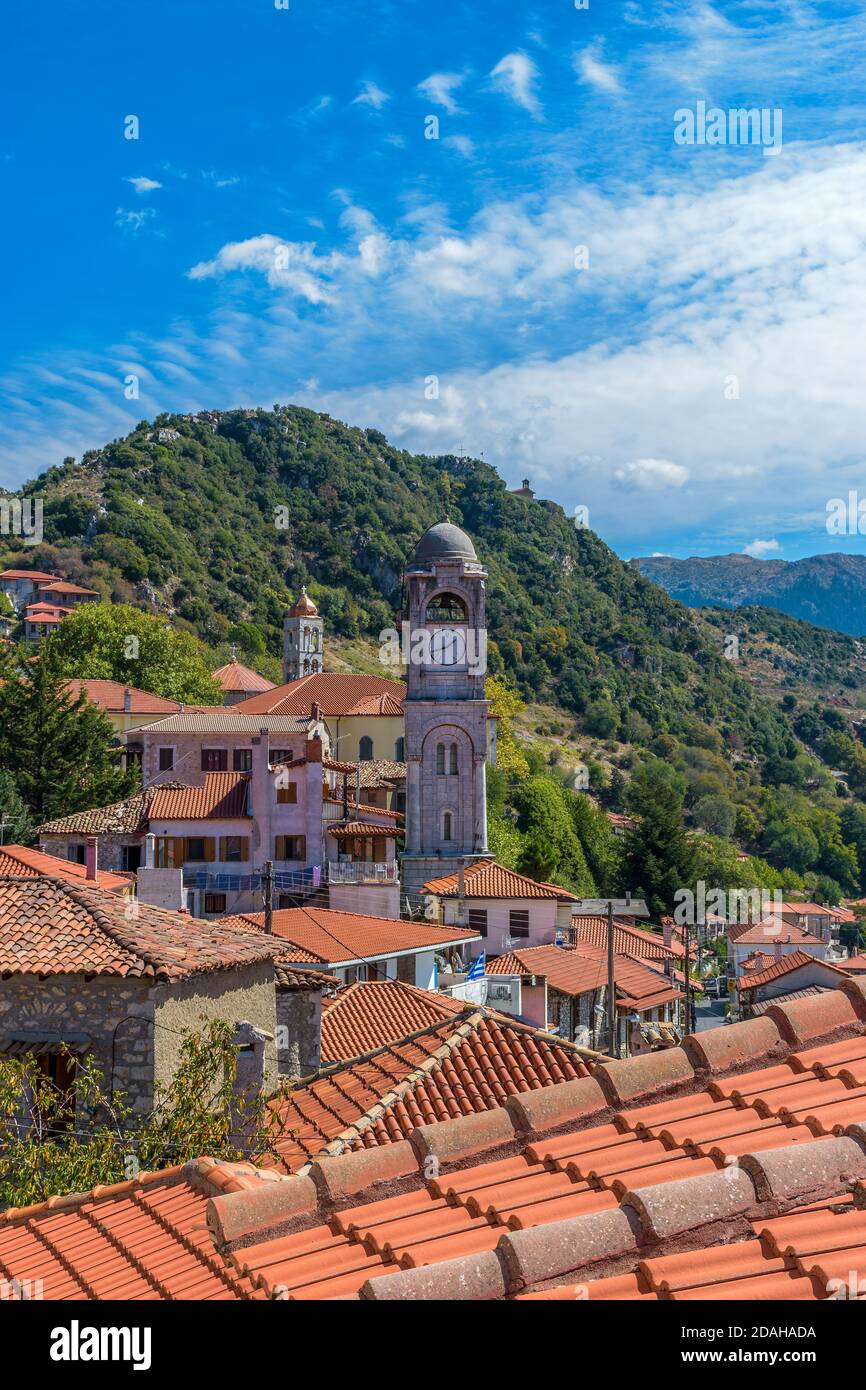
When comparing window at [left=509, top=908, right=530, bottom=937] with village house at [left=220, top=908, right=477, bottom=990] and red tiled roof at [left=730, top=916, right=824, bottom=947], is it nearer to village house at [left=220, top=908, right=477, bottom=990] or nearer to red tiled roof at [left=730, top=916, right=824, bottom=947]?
village house at [left=220, top=908, right=477, bottom=990]

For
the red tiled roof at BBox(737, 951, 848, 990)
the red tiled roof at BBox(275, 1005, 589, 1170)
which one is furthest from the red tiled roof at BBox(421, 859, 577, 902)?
the red tiled roof at BBox(275, 1005, 589, 1170)

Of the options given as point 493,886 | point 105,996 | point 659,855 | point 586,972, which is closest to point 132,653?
point 659,855

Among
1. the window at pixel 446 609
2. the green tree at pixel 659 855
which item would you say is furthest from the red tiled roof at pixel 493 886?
the green tree at pixel 659 855

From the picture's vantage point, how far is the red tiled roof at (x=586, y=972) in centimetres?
3481

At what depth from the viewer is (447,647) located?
52438mm

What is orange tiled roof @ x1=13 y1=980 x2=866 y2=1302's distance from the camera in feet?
12.4

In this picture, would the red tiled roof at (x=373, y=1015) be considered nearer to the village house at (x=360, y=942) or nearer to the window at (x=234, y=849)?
the village house at (x=360, y=942)

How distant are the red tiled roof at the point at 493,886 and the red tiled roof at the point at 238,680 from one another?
1390 inches

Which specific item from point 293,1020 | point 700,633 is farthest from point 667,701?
point 293,1020

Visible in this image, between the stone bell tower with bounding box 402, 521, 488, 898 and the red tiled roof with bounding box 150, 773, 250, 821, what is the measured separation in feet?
38.7
